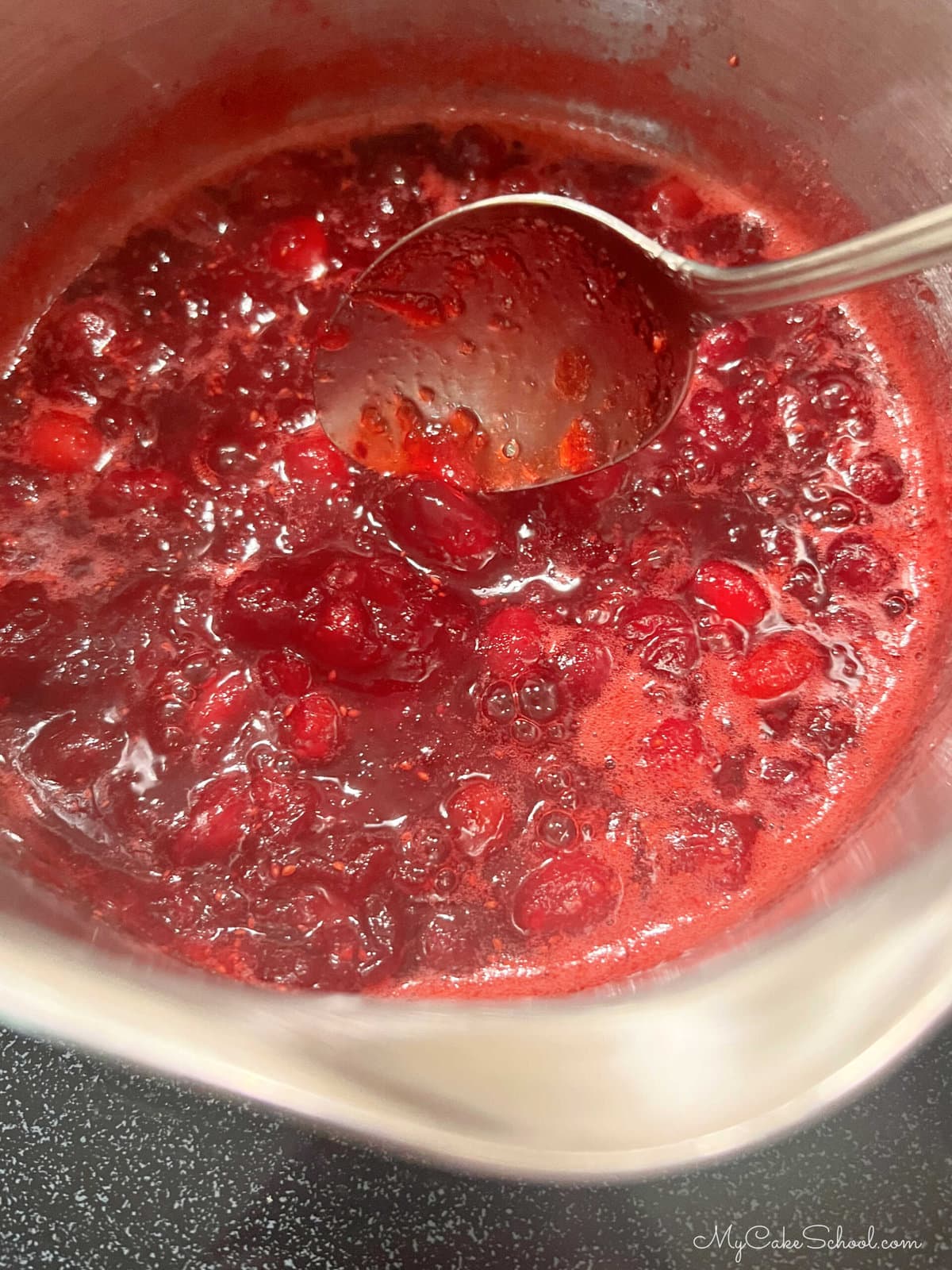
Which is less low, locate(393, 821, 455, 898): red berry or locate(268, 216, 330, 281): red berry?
locate(268, 216, 330, 281): red berry

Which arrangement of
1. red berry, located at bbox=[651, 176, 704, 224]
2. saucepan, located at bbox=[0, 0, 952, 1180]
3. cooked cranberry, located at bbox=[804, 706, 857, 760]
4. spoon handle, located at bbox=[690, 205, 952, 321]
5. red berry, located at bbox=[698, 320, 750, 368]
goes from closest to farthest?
saucepan, located at bbox=[0, 0, 952, 1180] < spoon handle, located at bbox=[690, 205, 952, 321] < cooked cranberry, located at bbox=[804, 706, 857, 760] < red berry, located at bbox=[698, 320, 750, 368] < red berry, located at bbox=[651, 176, 704, 224]

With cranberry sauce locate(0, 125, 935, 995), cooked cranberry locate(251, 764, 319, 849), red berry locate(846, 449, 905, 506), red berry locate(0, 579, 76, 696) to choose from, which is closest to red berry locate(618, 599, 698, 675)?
cranberry sauce locate(0, 125, 935, 995)

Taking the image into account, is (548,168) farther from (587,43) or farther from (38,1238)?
(38,1238)

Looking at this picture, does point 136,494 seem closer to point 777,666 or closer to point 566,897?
point 566,897

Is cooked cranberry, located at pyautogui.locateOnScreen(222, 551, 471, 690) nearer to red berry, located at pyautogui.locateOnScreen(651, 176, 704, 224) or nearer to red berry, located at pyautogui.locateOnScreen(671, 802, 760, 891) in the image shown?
red berry, located at pyautogui.locateOnScreen(671, 802, 760, 891)

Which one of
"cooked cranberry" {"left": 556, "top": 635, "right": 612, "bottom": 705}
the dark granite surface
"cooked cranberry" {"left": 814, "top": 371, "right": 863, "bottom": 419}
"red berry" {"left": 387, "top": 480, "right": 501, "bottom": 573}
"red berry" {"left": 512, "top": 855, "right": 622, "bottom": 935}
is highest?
"cooked cranberry" {"left": 814, "top": 371, "right": 863, "bottom": 419}

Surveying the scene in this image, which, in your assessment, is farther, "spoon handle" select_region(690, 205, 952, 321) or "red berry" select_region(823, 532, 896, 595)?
"red berry" select_region(823, 532, 896, 595)
